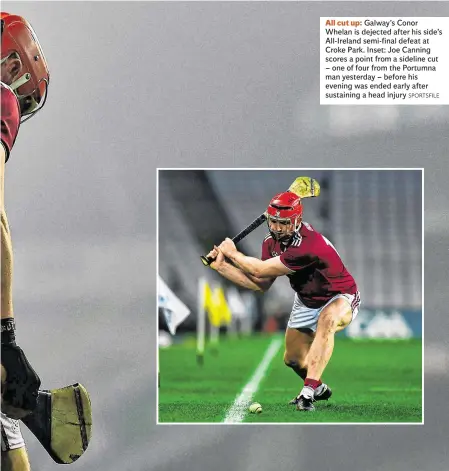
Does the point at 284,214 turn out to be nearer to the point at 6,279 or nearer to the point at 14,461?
the point at 6,279

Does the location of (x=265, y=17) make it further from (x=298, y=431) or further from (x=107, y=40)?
(x=298, y=431)

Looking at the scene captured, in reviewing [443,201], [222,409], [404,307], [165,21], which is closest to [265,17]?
[165,21]

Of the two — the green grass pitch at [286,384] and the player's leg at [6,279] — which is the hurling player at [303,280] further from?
the player's leg at [6,279]

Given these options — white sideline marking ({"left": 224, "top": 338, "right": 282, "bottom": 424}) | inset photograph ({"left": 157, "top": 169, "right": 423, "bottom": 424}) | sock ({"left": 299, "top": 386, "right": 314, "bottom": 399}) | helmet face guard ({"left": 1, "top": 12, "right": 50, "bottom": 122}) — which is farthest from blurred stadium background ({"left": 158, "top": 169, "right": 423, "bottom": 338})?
helmet face guard ({"left": 1, "top": 12, "right": 50, "bottom": 122})

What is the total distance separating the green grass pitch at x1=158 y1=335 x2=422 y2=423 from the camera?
382 cm

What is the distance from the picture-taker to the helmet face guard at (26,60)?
377 cm

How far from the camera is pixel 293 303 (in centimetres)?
386

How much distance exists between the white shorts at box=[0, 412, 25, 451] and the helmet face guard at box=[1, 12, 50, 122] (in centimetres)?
129

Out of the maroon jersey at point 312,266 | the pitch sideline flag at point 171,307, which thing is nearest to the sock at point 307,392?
the maroon jersey at point 312,266

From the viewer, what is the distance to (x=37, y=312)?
12.6ft

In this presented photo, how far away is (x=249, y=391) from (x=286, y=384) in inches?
6.3

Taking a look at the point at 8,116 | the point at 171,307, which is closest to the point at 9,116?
the point at 8,116

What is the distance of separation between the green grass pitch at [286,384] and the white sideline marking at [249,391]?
2 centimetres

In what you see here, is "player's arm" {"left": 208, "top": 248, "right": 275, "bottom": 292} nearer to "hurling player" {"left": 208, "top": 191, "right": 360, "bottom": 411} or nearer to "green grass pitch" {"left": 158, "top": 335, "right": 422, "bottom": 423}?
"hurling player" {"left": 208, "top": 191, "right": 360, "bottom": 411}
